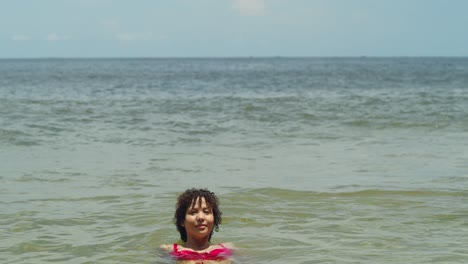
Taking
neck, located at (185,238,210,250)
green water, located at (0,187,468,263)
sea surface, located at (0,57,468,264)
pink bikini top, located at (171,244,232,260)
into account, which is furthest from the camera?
sea surface, located at (0,57,468,264)

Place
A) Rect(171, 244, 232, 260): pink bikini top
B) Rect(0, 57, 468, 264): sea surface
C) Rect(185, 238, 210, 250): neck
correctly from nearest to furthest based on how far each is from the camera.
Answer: Rect(171, 244, 232, 260): pink bikini top, Rect(185, 238, 210, 250): neck, Rect(0, 57, 468, 264): sea surface

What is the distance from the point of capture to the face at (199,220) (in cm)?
527

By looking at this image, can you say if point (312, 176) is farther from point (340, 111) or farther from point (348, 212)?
point (340, 111)

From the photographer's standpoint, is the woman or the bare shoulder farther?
the bare shoulder

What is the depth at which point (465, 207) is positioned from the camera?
701cm

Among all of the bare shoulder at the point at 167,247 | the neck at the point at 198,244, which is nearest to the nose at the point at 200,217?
the neck at the point at 198,244

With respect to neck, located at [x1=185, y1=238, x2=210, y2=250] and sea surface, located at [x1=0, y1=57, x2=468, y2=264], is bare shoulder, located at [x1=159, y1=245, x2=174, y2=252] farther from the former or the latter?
neck, located at [x1=185, y1=238, x2=210, y2=250]

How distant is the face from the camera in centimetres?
527

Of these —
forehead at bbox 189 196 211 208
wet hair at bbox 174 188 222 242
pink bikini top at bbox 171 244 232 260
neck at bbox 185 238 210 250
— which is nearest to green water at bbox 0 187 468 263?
pink bikini top at bbox 171 244 232 260

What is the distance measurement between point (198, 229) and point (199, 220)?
0.07 m

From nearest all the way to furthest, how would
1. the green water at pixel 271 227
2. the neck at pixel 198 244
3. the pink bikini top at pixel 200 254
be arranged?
the pink bikini top at pixel 200 254
the neck at pixel 198 244
the green water at pixel 271 227

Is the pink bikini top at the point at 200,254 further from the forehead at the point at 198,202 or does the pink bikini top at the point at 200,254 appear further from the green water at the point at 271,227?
the forehead at the point at 198,202

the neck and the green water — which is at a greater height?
the neck

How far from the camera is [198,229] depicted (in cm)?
527
